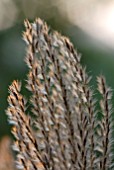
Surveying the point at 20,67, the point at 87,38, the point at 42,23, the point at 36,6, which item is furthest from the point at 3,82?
the point at 42,23

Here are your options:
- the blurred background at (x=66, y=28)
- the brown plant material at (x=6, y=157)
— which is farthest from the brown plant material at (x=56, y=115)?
the blurred background at (x=66, y=28)

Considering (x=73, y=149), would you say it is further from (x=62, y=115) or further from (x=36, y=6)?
(x=36, y=6)

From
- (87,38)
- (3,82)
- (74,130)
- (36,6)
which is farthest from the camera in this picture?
(36,6)

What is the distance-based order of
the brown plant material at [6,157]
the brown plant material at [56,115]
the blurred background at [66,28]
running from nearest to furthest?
the brown plant material at [56,115] < the brown plant material at [6,157] < the blurred background at [66,28]

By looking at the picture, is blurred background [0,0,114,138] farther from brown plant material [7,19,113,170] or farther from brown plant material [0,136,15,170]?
brown plant material [7,19,113,170]

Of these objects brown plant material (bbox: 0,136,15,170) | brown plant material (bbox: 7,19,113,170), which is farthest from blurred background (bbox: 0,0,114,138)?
brown plant material (bbox: 7,19,113,170)

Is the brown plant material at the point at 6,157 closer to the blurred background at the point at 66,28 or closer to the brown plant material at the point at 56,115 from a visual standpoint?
the brown plant material at the point at 56,115
